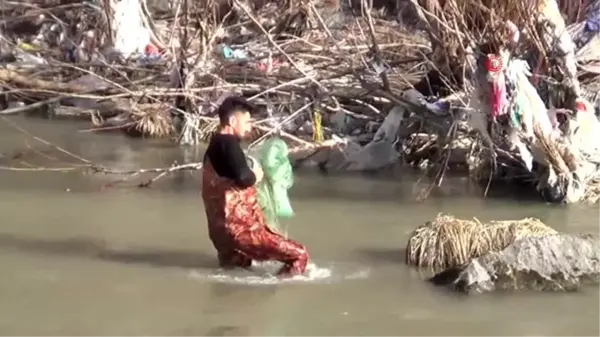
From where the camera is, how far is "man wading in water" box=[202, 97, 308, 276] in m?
6.71

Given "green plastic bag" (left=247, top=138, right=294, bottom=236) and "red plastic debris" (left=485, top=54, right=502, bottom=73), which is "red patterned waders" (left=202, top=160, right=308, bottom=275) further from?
"red plastic debris" (left=485, top=54, right=502, bottom=73)

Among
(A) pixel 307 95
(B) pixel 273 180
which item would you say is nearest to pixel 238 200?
(B) pixel 273 180

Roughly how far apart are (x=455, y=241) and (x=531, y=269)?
0.64 metres

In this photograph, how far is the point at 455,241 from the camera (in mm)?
7188

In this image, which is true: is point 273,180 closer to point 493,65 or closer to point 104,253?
point 104,253

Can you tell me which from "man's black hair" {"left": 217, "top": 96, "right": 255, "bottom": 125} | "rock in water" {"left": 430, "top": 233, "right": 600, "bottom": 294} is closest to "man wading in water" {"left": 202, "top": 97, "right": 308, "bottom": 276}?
"man's black hair" {"left": 217, "top": 96, "right": 255, "bottom": 125}

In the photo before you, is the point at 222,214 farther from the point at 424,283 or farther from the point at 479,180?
the point at 479,180

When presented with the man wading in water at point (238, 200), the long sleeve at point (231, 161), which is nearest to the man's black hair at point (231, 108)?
the man wading in water at point (238, 200)

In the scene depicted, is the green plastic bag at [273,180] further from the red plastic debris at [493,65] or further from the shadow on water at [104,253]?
the red plastic debris at [493,65]

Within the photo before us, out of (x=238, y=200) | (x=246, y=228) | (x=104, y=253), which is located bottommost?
(x=104, y=253)

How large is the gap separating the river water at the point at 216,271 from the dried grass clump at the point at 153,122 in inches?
92.1

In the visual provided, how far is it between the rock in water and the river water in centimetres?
12

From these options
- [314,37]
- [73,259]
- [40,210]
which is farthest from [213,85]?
[73,259]

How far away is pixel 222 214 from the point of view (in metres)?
6.84
